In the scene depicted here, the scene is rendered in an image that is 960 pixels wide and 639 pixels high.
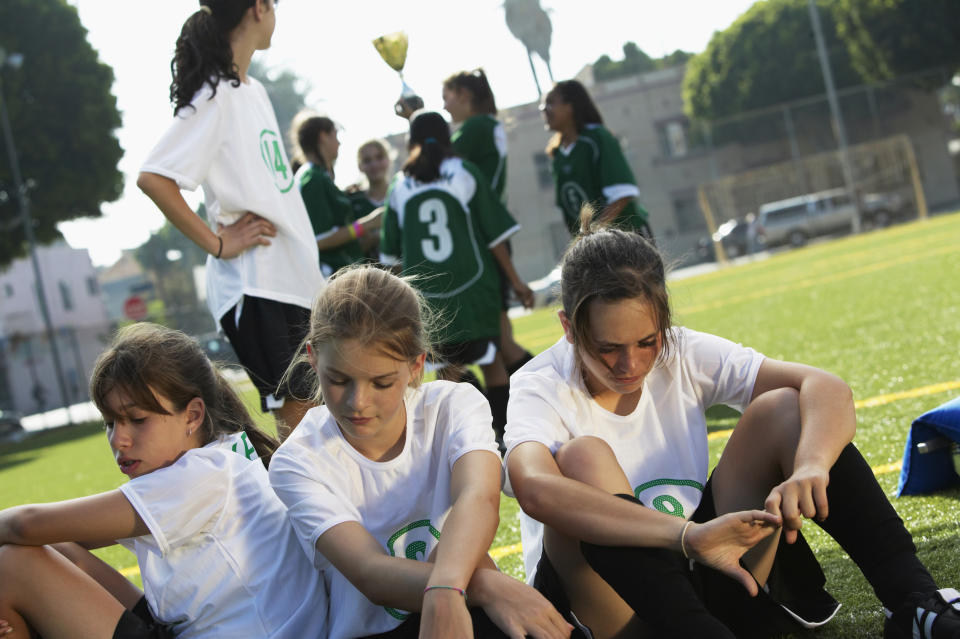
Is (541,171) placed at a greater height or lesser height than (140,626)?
greater

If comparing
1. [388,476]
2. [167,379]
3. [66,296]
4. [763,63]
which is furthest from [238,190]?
[66,296]

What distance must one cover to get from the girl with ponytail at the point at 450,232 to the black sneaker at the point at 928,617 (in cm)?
339

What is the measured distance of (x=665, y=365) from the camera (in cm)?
233

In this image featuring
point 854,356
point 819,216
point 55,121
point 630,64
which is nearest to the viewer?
point 854,356

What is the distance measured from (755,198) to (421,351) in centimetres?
3383

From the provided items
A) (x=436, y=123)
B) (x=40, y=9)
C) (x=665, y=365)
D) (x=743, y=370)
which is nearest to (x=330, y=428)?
(x=665, y=365)

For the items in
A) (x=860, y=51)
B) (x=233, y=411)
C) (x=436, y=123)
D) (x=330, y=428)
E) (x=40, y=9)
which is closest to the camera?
(x=330, y=428)

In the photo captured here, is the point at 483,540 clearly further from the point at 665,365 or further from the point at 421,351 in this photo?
the point at 665,365

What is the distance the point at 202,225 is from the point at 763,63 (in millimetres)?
47745

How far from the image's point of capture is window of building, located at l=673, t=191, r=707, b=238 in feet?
139

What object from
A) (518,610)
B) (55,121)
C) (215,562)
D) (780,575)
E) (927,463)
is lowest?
(927,463)

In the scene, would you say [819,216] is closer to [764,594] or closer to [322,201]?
[322,201]

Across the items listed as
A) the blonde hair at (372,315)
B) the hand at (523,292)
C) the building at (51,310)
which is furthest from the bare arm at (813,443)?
the building at (51,310)

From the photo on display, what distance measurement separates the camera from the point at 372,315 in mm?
2119
